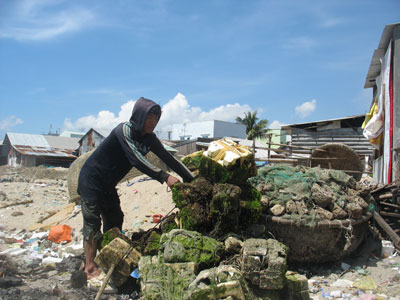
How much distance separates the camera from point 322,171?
516 centimetres

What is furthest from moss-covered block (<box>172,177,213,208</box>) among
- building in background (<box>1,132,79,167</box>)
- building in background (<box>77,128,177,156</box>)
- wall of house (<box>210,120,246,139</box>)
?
wall of house (<box>210,120,246,139</box>)

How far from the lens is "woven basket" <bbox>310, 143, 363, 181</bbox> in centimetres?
886

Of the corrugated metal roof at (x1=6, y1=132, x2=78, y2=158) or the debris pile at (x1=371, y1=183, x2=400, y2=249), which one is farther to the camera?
the corrugated metal roof at (x1=6, y1=132, x2=78, y2=158)

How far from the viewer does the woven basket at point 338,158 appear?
8.86 meters

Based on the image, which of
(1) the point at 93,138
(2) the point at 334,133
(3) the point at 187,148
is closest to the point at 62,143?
(1) the point at 93,138

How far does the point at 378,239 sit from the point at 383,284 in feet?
3.57

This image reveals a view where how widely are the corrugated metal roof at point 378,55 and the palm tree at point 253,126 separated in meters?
25.9

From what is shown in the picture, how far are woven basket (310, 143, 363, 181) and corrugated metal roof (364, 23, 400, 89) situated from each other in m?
2.68

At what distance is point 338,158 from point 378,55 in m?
3.07

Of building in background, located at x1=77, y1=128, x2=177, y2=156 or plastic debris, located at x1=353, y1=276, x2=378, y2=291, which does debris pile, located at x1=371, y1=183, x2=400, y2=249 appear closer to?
plastic debris, located at x1=353, y1=276, x2=378, y2=291

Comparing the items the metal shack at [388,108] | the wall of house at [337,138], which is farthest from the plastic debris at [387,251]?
the wall of house at [337,138]

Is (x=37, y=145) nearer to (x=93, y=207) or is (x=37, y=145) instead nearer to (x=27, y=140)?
(x=27, y=140)

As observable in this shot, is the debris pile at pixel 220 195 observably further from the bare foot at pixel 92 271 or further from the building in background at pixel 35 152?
the building in background at pixel 35 152

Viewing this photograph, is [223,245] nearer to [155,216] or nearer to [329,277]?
[329,277]
